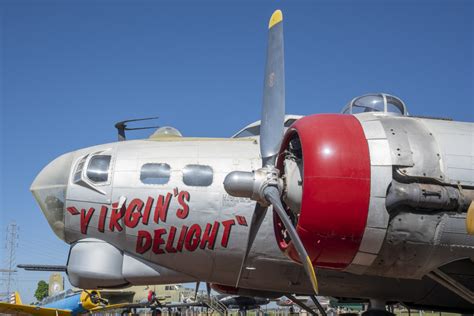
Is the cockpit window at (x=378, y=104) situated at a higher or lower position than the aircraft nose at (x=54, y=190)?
higher

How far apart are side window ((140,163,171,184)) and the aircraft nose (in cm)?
153

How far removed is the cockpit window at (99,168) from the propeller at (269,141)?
10.0 ft

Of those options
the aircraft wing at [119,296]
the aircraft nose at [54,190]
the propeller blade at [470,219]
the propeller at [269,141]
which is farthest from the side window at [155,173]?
the aircraft wing at [119,296]

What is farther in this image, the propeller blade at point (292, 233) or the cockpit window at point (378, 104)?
the cockpit window at point (378, 104)

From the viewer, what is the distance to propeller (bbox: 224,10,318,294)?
7.39 m

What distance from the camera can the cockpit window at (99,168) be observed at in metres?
9.85

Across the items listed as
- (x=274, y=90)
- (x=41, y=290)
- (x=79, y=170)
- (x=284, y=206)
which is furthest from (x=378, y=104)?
(x=41, y=290)

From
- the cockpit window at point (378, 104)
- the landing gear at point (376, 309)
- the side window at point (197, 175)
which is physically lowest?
the landing gear at point (376, 309)

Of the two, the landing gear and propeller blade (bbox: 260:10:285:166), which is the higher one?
propeller blade (bbox: 260:10:285:166)

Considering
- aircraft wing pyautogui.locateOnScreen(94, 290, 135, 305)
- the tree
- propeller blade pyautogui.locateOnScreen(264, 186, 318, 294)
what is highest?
propeller blade pyautogui.locateOnScreen(264, 186, 318, 294)

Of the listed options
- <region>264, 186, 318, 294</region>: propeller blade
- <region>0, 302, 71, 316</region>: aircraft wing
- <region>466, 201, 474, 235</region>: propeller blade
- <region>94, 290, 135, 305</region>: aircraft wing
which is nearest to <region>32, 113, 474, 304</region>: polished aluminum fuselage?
<region>264, 186, 318, 294</region>: propeller blade

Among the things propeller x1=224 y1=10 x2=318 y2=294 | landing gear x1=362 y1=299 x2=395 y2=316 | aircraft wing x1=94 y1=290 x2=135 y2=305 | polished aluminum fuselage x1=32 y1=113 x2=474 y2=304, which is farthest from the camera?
aircraft wing x1=94 y1=290 x2=135 y2=305

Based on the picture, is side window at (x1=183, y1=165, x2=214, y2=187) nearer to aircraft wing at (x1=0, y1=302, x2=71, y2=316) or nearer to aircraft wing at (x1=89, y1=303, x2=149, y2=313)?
aircraft wing at (x1=0, y1=302, x2=71, y2=316)

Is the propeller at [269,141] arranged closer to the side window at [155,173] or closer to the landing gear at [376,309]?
the side window at [155,173]
